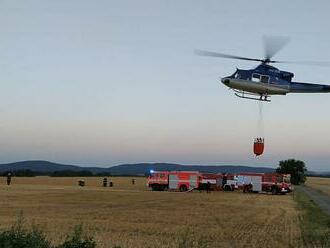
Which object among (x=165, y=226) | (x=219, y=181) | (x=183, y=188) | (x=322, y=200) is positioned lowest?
(x=165, y=226)

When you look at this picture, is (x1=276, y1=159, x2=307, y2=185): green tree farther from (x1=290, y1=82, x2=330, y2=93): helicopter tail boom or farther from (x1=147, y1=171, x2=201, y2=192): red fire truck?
(x1=290, y1=82, x2=330, y2=93): helicopter tail boom

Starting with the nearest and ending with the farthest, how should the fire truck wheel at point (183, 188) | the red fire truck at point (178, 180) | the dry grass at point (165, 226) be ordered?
the dry grass at point (165, 226) → the fire truck wheel at point (183, 188) → the red fire truck at point (178, 180)

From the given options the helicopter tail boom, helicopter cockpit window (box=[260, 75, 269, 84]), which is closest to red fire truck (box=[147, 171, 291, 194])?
the helicopter tail boom

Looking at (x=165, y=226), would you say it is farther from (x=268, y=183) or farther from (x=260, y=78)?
(x=268, y=183)

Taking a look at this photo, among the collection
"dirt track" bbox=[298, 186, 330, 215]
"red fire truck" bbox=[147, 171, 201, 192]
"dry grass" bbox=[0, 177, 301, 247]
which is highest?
"red fire truck" bbox=[147, 171, 201, 192]

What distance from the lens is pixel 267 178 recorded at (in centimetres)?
7456

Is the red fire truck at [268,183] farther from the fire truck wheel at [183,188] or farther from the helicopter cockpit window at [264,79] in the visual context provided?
the helicopter cockpit window at [264,79]

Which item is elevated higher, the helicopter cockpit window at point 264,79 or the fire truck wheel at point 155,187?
the helicopter cockpit window at point 264,79

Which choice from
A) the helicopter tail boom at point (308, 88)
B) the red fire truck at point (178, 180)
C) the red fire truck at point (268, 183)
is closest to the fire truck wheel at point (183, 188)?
the red fire truck at point (178, 180)

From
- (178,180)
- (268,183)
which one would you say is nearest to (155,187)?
(178,180)

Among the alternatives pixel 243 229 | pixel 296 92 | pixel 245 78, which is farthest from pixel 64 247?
pixel 296 92

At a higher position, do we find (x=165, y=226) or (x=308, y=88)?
(x=308, y=88)

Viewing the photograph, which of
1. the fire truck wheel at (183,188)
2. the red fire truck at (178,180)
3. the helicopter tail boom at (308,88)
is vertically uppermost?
the helicopter tail boom at (308,88)

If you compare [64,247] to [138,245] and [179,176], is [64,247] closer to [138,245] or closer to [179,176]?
[138,245]
